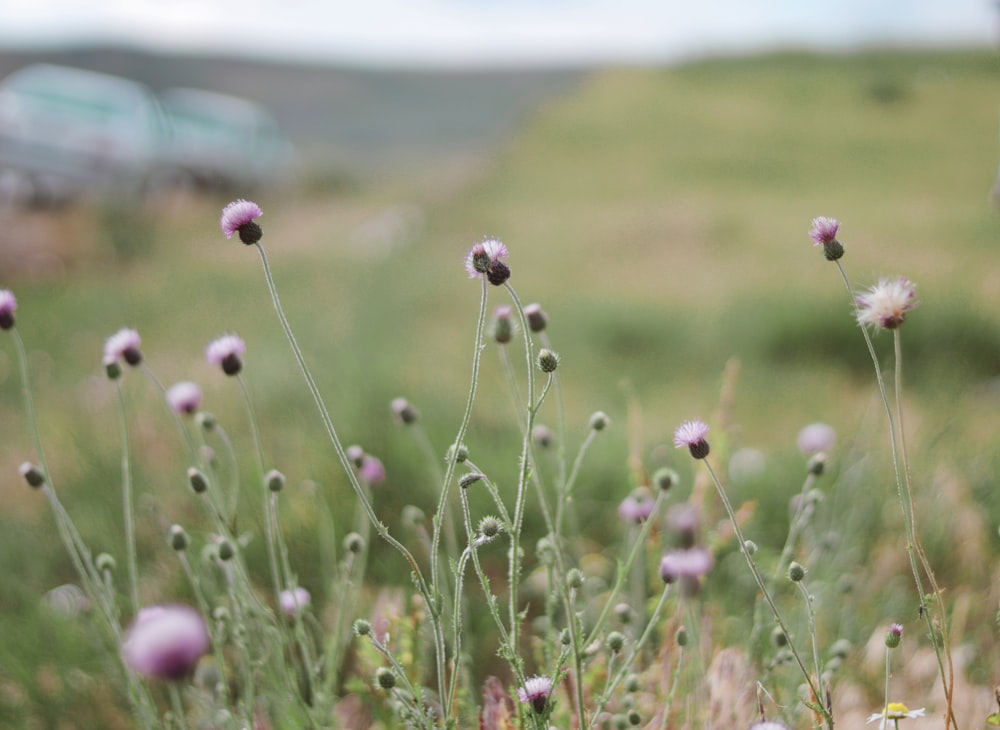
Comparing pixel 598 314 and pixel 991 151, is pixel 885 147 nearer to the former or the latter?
pixel 991 151

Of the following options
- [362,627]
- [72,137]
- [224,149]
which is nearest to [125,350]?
[362,627]

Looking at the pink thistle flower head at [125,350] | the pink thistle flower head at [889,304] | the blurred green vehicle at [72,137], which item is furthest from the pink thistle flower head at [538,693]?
the blurred green vehicle at [72,137]

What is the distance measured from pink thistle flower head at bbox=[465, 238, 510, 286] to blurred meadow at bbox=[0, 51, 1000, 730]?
580 mm

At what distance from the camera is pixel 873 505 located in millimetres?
1927

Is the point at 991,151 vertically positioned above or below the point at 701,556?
above

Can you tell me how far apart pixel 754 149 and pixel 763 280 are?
4.74m

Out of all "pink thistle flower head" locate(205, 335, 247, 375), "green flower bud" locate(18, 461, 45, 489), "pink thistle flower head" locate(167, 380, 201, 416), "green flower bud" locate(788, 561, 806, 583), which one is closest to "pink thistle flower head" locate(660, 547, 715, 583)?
"green flower bud" locate(788, 561, 806, 583)

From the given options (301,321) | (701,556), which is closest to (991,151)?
(301,321)

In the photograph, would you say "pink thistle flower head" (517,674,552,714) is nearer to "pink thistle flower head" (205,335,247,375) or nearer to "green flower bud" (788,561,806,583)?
"green flower bud" (788,561,806,583)

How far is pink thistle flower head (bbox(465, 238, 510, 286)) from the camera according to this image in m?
0.82

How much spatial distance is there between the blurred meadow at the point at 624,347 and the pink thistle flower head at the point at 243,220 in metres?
0.65

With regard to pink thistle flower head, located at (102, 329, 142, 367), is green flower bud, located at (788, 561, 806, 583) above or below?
below

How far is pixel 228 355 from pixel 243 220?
0.24m

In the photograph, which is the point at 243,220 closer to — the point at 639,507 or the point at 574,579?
the point at 574,579
